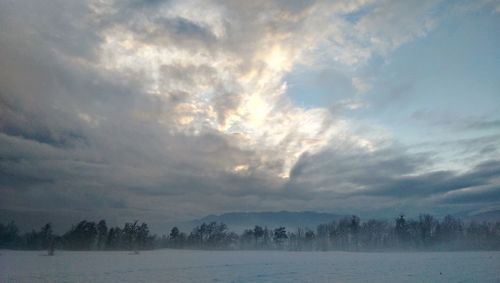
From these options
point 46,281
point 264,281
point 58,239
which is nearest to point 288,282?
point 264,281

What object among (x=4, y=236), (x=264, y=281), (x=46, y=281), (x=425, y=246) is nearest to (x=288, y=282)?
(x=264, y=281)

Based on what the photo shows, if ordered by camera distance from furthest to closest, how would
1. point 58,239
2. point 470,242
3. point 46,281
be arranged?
point 470,242, point 58,239, point 46,281

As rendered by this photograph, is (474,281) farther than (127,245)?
No

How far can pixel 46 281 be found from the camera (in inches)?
1399

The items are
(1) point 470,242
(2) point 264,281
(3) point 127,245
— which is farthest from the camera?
(1) point 470,242

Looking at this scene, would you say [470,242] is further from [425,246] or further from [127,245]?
[127,245]

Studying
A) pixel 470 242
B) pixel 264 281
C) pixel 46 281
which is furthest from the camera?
pixel 470 242

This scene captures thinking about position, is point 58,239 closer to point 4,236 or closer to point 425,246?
point 4,236

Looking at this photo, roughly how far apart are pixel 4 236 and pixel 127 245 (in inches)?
1943

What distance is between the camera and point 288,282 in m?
37.5

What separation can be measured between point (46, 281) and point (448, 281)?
4230 cm

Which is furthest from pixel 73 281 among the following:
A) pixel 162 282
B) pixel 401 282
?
pixel 401 282

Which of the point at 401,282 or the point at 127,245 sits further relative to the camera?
the point at 127,245

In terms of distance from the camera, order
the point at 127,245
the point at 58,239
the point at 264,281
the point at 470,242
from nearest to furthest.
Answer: the point at 264,281 < the point at 58,239 < the point at 127,245 < the point at 470,242
